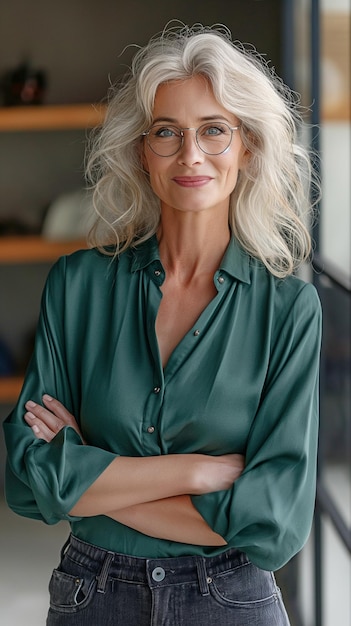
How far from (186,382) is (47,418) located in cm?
24

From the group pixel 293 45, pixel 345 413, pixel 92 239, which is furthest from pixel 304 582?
pixel 92 239

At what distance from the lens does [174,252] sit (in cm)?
170

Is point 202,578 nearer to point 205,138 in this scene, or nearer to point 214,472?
point 214,472

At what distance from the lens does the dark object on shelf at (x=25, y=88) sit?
441 centimetres

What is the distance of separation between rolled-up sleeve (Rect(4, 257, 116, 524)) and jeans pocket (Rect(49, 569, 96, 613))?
0.30ft

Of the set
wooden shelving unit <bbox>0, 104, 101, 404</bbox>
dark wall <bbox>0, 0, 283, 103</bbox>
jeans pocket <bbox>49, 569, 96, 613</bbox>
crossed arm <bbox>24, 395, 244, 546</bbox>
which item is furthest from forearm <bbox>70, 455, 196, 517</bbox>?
dark wall <bbox>0, 0, 283, 103</bbox>

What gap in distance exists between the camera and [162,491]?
1.60 meters

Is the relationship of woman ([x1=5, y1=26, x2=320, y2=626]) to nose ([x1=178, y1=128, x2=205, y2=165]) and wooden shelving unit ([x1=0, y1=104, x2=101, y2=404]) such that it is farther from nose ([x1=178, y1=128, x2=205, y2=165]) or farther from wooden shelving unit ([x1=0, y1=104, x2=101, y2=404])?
wooden shelving unit ([x1=0, y1=104, x2=101, y2=404])

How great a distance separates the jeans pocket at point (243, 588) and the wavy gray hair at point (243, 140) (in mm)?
456


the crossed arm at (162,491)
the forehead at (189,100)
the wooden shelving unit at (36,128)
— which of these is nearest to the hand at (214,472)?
the crossed arm at (162,491)

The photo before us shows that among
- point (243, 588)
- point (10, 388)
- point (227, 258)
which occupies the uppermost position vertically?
point (227, 258)

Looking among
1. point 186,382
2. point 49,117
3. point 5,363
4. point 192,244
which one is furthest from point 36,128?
point 186,382

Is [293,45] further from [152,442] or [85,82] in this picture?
[152,442]

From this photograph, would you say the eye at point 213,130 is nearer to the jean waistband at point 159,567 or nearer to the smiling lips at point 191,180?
the smiling lips at point 191,180
